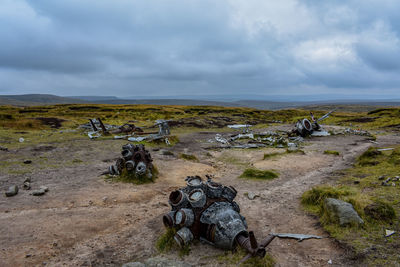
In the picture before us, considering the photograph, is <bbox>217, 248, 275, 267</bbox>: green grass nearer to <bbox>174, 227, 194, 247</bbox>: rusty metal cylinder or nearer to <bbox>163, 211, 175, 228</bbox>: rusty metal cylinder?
<bbox>174, 227, 194, 247</bbox>: rusty metal cylinder

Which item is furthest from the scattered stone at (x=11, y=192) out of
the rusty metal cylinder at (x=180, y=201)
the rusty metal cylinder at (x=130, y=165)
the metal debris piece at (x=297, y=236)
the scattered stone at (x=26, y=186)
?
the metal debris piece at (x=297, y=236)

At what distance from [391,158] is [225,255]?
44.6 feet

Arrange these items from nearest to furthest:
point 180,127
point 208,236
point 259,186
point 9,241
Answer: point 208,236
point 9,241
point 259,186
point 180,127

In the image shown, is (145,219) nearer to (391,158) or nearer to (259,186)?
(259,186)

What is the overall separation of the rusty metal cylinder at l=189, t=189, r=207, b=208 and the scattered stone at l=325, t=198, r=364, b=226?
4.18 m

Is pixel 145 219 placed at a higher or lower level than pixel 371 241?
lower

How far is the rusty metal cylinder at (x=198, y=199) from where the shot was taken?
693cm

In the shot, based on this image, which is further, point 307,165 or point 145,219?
point 307,165

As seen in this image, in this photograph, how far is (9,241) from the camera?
7.19 m

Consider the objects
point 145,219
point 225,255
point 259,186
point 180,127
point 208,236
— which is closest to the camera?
point 225,255

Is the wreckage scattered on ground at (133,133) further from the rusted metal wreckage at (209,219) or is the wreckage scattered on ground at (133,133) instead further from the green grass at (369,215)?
the rusted metal wreckage at (209,219)

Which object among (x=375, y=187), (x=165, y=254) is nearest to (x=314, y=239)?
(x=165, y=254)

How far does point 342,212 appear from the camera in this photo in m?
7.46

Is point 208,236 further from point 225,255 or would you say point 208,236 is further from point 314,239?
point 314,239
